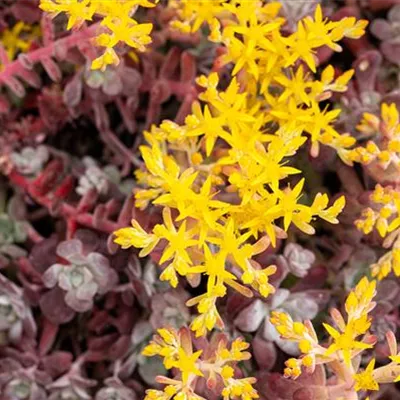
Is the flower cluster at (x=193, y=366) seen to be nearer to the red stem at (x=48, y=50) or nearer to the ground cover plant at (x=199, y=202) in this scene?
the ground cover plant at (x=199, y=202)

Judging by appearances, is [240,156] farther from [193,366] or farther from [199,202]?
[193,366]

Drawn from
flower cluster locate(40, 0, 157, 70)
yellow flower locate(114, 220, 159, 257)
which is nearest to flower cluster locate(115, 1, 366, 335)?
yellow flower locate(114, 220, 159, 257)

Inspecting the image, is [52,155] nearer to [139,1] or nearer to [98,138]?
[98,138]

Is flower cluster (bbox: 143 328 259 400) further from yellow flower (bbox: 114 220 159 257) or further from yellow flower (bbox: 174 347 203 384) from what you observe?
yellow flower (bbox: 114 220 159 257)

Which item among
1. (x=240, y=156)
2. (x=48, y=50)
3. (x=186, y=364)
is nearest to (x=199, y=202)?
(x=240, y=156)

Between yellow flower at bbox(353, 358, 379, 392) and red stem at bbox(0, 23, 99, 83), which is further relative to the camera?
red stem at bbox(0, 23, 99, 83)

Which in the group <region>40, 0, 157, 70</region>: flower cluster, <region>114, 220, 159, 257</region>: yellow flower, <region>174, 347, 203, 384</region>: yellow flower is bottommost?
<region>174, 347, 203, 384</region>: yellow flower

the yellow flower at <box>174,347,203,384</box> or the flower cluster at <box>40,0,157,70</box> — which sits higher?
the flower cluster at <box>40,0,157,70</box>

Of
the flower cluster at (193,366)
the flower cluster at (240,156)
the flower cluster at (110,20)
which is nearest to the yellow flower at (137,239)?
the flower cluster at (240,156)
